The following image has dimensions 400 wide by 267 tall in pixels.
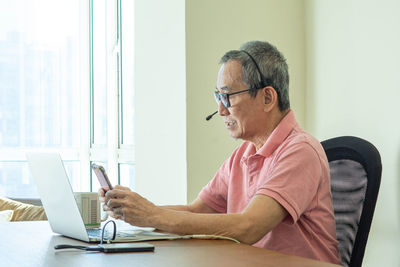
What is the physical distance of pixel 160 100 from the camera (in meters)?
2.95

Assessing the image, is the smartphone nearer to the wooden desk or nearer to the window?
the wooden desk

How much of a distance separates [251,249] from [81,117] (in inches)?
186


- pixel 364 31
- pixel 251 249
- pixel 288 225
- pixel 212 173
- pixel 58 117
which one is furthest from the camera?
pixel 58 117

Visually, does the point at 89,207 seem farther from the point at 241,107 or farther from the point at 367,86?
the point at 367,86

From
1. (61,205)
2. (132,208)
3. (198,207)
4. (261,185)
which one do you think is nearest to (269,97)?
(261,185)

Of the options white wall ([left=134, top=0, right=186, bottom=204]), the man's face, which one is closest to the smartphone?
the man's face

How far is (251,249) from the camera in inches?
54.9

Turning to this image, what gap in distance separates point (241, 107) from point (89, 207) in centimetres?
60

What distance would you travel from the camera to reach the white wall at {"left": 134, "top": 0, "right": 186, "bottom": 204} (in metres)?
2.75

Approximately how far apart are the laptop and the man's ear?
1.92ft

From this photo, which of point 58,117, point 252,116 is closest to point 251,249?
point 252,116

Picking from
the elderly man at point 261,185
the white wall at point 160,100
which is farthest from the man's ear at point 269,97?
the white wall at point 160,100

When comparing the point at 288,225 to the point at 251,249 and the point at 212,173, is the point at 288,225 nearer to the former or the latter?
the point at 251,249

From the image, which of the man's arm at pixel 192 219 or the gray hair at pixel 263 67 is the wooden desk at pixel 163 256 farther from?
the gray hair at pixel 263 67
